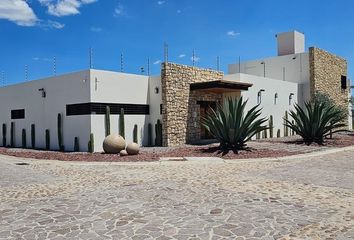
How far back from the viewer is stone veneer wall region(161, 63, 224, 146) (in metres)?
18.8

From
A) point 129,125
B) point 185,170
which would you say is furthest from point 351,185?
point 129,125

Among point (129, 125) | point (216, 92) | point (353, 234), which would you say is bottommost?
point (353, 234)

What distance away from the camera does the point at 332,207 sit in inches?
247

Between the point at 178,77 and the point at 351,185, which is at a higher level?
the point at 178,77

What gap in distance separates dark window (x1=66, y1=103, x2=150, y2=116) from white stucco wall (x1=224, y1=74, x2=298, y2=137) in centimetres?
625

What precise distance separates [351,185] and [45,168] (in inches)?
360

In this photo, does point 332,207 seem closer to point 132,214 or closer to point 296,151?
point 132,214

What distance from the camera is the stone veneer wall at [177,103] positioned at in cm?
1881

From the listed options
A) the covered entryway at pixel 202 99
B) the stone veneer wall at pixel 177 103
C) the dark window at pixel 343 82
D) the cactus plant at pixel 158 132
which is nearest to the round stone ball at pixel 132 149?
the stone veneer wall at pixel 177 103

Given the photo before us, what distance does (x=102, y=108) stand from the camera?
1728cm

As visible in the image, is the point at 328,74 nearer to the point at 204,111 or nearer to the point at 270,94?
the point at 270,94

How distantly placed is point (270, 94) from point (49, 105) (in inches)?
581

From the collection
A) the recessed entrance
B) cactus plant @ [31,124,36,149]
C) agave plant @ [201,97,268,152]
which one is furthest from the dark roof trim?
cactus plant @ [31,124,36,149]

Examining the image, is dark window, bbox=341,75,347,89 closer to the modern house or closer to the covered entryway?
the modern house
